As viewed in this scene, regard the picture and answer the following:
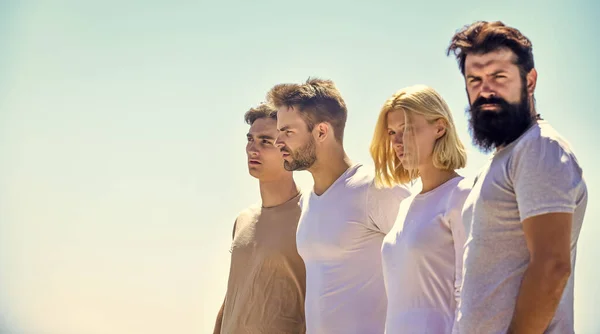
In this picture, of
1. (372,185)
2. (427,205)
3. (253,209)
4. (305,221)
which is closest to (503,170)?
(427,205)

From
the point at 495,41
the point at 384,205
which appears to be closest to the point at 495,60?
the point at 495,41

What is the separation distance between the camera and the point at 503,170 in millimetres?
2914

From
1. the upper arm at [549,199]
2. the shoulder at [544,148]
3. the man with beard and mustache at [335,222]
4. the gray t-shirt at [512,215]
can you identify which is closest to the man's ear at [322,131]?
the man with beard and mustache at [335,222]

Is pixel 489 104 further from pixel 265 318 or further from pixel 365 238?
pixel 265 318

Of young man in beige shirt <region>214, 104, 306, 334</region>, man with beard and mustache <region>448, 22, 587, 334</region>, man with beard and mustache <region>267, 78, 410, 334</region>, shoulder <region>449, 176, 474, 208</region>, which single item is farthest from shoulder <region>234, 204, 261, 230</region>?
man with beard and mustache <region>448, 22, 587, 334</region>

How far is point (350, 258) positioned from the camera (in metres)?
4.93

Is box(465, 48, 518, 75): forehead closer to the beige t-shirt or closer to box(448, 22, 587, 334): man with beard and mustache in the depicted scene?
box(448, 22, 587, 334): man with beard and mustache

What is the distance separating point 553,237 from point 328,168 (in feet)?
8.95

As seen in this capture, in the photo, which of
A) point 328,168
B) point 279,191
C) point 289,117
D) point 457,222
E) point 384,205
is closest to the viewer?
point 457,222

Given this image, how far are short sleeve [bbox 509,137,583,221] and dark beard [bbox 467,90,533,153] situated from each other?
0.15 metres

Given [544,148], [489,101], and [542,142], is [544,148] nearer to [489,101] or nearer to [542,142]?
[542,142]

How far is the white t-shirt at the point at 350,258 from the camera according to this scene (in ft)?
15.8

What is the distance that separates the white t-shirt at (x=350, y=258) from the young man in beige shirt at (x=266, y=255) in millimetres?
1050

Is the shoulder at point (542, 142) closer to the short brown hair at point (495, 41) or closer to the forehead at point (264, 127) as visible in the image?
the short brown hair at point (495, 41)
